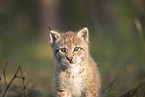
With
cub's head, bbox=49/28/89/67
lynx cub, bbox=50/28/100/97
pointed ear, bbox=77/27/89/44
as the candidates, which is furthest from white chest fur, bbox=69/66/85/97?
pointed ear, bbox=77/27/89/44

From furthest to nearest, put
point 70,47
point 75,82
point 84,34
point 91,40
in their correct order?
point 91,40 → point 84,34 → point 70,47 → point 75,82

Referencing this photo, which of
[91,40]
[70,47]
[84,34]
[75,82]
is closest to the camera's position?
[75,82]

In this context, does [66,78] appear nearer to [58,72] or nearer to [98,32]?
[58,72]

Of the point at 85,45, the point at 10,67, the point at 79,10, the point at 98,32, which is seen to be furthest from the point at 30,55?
the point at 79,10

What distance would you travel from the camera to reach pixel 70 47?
14.7ft

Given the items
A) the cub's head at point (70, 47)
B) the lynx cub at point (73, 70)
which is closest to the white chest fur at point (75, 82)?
the lynx cub at point (73, 70)

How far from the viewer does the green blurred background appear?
598 cm

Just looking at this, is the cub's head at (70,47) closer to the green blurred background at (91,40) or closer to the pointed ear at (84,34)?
the pointed ear at (84,34)

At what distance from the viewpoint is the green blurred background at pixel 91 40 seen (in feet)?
19.6

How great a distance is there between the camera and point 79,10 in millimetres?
22938

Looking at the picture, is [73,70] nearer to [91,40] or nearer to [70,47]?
[70,47]

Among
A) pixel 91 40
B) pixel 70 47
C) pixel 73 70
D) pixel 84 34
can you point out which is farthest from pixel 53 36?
pixel 91 40

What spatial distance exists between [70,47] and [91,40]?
19.6 ft

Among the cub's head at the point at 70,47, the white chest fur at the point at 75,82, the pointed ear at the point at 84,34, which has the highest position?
the pointed ear at the point at 84,34
